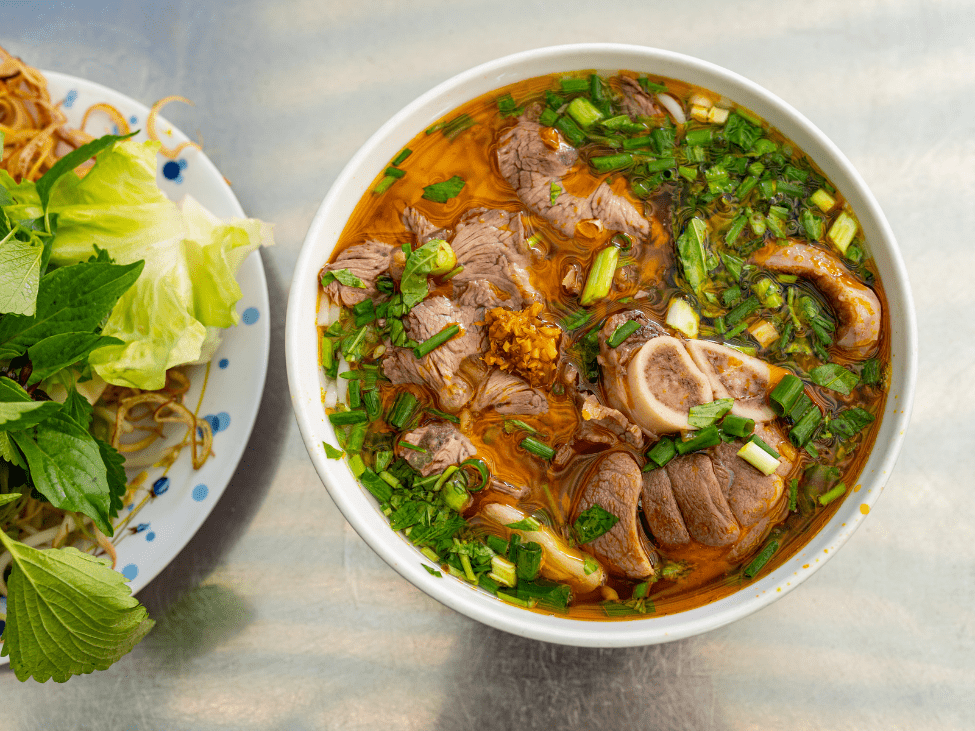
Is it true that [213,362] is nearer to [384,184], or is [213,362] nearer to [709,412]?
[384,184]

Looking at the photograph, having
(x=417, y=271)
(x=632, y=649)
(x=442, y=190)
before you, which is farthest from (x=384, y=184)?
(x=632, y=649)

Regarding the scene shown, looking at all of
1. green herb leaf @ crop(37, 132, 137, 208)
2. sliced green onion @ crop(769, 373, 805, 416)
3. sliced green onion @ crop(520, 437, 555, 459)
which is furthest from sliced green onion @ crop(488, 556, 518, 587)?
green herb leaf @ crop(37, 132, 137, 208)

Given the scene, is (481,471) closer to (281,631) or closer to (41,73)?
(281,631)

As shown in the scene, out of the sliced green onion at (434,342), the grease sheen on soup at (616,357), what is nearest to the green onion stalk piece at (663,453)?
the grease sheen on soup at (616,357)

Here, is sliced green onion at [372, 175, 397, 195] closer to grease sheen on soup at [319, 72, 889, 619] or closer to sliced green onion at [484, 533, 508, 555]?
grease sheen on soup at [319, 72, 889, 619]

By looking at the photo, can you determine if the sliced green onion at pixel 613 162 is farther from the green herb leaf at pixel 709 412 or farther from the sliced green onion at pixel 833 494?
the sliced green onion at pixel 833 494
